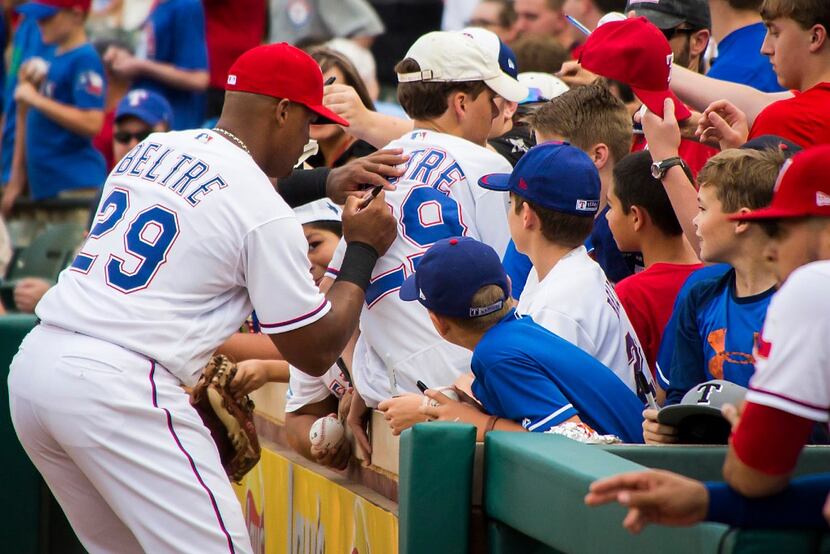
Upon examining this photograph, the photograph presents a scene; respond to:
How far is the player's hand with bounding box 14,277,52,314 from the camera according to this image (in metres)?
7.23

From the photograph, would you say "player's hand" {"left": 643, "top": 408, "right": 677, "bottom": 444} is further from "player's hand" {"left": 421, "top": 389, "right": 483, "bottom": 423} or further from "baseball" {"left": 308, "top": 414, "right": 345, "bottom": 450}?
"baseball" {"left": 308, "top": 414, "right": 345, "bottom": 450}

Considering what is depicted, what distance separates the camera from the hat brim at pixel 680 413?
300 centimetres

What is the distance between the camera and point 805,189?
2.48 meters

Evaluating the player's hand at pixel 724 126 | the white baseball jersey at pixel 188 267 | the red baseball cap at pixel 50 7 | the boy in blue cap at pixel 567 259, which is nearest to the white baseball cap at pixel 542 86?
the player's hand at pixel 724 126

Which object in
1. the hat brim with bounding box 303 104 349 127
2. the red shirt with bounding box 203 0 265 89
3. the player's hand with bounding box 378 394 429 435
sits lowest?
the red shirt with bounding box 203 0 265 89

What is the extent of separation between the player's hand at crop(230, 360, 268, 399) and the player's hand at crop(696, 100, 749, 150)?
185 centimetres

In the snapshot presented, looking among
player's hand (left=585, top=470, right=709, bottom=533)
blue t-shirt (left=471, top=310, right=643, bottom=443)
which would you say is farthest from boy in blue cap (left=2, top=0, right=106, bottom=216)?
player's hand (left=585, top=470, right=709, bottom=533)

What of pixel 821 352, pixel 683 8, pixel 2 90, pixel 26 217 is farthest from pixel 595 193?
pixel 2 90

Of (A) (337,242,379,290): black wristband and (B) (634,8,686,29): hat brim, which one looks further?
(B) (634,8,686,29): hat brim

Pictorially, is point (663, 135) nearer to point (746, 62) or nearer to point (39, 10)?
point (746, 62)

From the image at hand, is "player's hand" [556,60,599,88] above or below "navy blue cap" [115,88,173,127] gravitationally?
above

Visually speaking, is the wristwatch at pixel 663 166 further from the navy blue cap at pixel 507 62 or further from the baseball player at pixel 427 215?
the navy blue cap at pixel 507 62

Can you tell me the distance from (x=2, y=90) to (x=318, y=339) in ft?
28.4

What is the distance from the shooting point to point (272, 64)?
12.3ft
